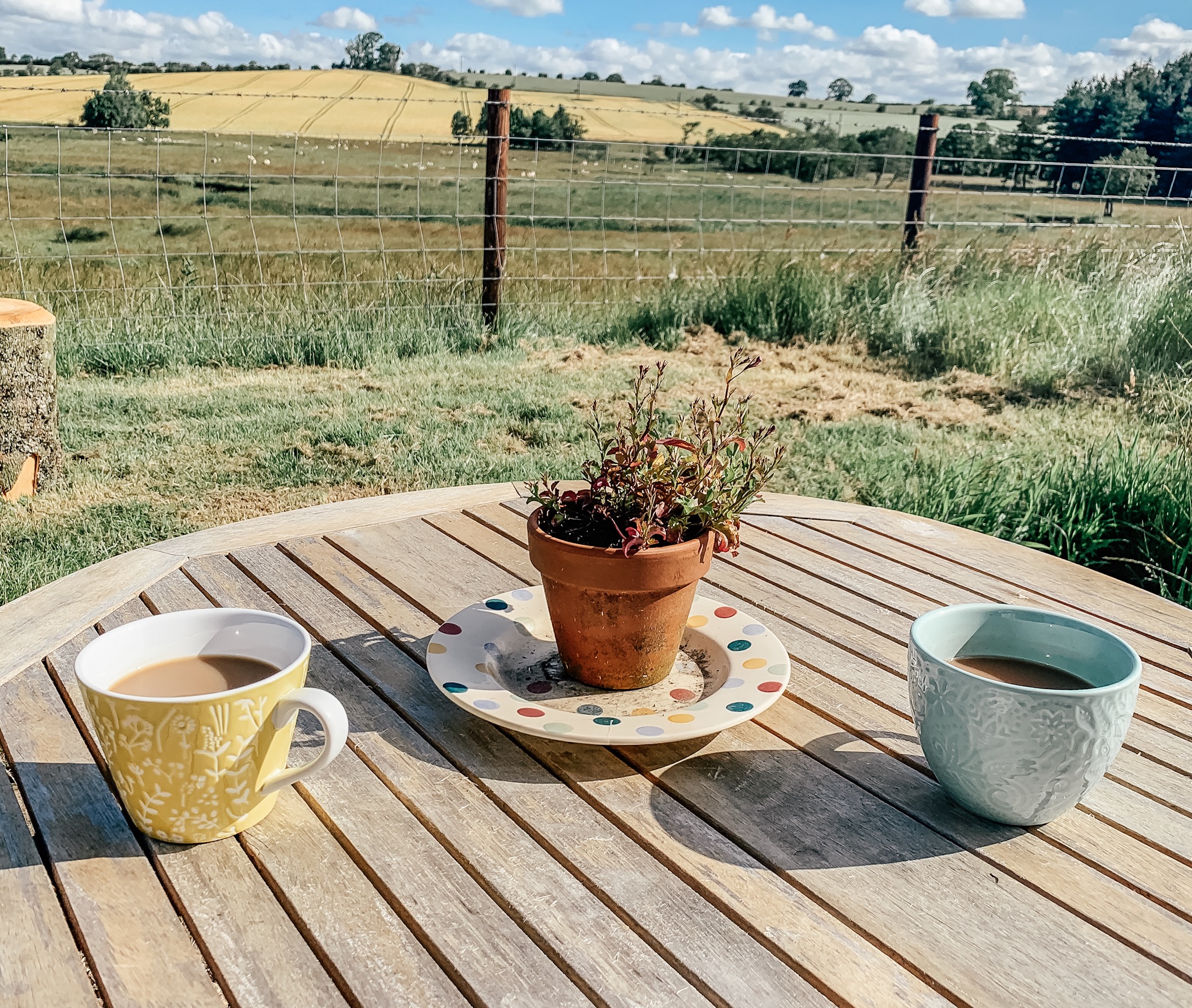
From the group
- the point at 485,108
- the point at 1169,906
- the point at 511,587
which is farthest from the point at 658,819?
the point at 485,108

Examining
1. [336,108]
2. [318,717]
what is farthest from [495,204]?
[336,108]

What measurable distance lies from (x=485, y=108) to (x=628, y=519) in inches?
221

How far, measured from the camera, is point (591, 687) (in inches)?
46.3

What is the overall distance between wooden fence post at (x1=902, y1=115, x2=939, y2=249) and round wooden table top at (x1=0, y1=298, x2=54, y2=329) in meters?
5.63

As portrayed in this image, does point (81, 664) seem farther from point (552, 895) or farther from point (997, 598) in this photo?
point (997, 598)

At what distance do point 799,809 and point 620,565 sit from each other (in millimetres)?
308

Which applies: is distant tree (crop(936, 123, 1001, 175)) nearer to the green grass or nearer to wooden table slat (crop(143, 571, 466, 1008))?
the green grass

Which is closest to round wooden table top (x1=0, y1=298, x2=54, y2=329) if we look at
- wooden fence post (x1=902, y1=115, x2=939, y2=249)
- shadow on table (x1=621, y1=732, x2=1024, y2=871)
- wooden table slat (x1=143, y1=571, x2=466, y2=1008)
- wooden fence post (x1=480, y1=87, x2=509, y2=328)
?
wooden fence post (x1=480, y1=87, x2=509, y2=328)

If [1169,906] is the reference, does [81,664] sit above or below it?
above

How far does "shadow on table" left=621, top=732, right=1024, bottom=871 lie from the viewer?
925mm

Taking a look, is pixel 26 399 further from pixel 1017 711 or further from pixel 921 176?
pixel 921 176

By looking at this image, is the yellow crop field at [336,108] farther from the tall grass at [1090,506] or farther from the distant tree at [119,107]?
the tall grass at [1090,506]

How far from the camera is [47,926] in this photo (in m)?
0.81

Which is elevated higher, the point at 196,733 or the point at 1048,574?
the point at 196,733
